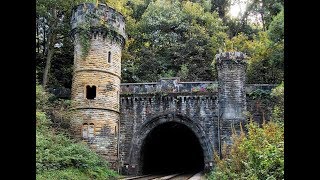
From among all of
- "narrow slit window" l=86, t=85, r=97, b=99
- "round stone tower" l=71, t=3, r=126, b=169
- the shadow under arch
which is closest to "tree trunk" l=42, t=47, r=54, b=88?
"round stone tower" l=71, t=3, r=126, b=169

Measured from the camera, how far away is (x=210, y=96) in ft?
69.3

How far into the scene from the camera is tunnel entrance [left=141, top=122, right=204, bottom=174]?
23.6 meters

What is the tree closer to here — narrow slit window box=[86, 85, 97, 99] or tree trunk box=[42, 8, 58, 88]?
tree trunk box=[42, 8, 58, 88]

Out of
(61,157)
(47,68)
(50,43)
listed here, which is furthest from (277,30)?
(61,157)

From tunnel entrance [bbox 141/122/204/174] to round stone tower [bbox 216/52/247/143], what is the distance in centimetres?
290

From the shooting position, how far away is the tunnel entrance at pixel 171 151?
2362 centimetres

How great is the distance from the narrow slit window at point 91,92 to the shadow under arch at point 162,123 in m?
3.11

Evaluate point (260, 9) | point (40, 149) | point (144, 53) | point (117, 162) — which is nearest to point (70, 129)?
point (117, 162)

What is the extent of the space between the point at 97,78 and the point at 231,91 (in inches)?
272

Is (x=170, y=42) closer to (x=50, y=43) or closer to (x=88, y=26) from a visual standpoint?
(x=50, y=43)

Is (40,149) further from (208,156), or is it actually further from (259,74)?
(259,74)

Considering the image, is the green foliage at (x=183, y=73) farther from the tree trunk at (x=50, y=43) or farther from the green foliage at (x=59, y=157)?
the green foliage at (x=59, y=157)

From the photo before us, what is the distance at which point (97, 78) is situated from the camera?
20.1m
